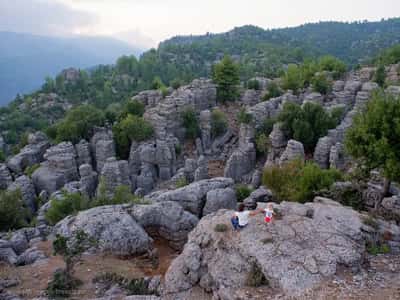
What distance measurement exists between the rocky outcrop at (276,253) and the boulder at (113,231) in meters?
4.14

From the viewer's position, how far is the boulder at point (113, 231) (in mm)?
17547

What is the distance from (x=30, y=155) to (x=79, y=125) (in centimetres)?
556

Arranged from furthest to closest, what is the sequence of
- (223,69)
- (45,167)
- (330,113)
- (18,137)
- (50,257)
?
(18,137) → (223,69) → (330,113) → (45,167) → (50,257)

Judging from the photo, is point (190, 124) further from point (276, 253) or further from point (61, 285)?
point (276, 253)

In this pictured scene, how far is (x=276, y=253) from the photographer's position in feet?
40.4

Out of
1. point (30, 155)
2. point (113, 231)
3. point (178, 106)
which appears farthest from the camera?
point (178, 106)

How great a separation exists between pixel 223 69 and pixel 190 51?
302ft

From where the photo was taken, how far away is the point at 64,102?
8156 cm

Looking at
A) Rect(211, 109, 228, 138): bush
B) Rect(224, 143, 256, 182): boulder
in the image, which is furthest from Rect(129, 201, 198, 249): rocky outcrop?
Rect(211, 109, 228, 138): bush

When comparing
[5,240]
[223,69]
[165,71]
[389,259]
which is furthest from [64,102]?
[389,259]

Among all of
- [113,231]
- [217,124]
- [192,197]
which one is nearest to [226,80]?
[217,124]

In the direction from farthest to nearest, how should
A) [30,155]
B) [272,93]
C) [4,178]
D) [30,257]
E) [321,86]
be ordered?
[272,93]
[321,86]
[30,155]
[4,178]
[30,257]

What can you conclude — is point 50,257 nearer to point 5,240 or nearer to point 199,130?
point 5,240

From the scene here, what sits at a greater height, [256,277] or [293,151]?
[256,277]
